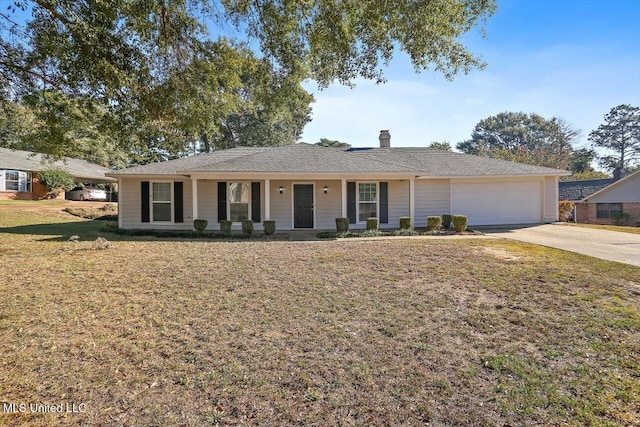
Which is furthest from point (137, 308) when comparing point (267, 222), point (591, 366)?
point (267, 222)

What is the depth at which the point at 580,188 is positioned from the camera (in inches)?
1118

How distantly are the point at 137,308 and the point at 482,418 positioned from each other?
4235 mm

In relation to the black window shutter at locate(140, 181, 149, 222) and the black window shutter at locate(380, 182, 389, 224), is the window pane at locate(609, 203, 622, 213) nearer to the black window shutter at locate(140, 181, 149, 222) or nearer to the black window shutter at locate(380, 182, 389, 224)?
the black window shutter at locate(380, 182, 389, 224)

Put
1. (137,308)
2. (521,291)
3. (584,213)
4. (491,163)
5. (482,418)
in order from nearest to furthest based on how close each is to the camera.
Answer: (482,418) → (137,308) → (521,291) → (491,163) → (584,213)

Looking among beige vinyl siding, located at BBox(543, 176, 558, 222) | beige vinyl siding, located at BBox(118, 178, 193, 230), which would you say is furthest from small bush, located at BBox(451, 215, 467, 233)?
beige vinyl siding, located at BBox(118, 178, 193, 230)

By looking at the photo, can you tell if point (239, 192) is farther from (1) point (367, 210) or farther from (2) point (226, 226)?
(1) point (367, 210)

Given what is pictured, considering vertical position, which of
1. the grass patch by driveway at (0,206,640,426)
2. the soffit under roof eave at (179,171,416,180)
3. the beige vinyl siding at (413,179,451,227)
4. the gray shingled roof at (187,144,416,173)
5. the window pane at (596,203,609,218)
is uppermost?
the gray shingled roof at (187,144,416,173)

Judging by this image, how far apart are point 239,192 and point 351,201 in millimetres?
4561

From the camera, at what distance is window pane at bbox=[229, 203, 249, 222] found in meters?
13.8

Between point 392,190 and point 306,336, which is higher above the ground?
point 392,190

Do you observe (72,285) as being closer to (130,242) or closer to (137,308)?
(137,308)

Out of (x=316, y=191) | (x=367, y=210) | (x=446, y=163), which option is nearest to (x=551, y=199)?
(x=446, y=163)

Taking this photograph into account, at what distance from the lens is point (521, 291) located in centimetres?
530

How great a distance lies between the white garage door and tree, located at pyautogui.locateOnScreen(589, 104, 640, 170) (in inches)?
→ 1841
